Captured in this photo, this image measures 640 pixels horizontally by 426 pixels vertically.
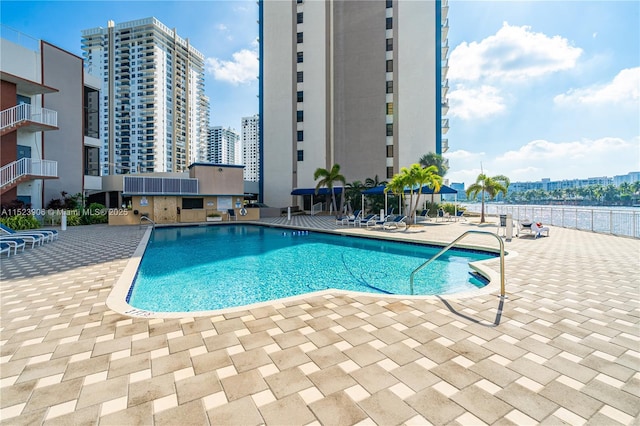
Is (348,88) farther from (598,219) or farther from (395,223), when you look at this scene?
(598,219)

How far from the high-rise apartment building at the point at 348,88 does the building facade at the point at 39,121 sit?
16597mm

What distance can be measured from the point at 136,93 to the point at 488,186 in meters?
80.9

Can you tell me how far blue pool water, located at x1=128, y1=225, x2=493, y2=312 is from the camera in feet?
20.3

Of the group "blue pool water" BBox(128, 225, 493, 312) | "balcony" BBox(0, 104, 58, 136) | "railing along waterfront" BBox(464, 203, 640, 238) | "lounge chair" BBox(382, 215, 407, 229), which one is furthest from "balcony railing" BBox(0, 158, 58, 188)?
"railing along waterfront" BBox(464, 203, 640, 238)

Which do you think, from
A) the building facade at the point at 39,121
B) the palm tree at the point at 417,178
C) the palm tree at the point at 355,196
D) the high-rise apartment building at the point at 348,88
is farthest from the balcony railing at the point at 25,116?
the palm tree at the point at 355,196

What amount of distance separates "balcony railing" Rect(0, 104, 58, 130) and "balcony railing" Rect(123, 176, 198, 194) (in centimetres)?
526

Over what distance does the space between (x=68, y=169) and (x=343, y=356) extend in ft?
88.0

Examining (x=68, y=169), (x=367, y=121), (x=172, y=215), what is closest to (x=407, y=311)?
(x=172, y=215)

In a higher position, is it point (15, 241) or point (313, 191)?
point (313, 191)

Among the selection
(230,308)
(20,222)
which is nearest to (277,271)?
(230,308)

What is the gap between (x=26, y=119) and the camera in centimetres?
1602

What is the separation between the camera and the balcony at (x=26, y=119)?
15372 mm

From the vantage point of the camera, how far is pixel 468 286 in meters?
6.52

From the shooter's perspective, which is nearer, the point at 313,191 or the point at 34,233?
the point at 34,233
